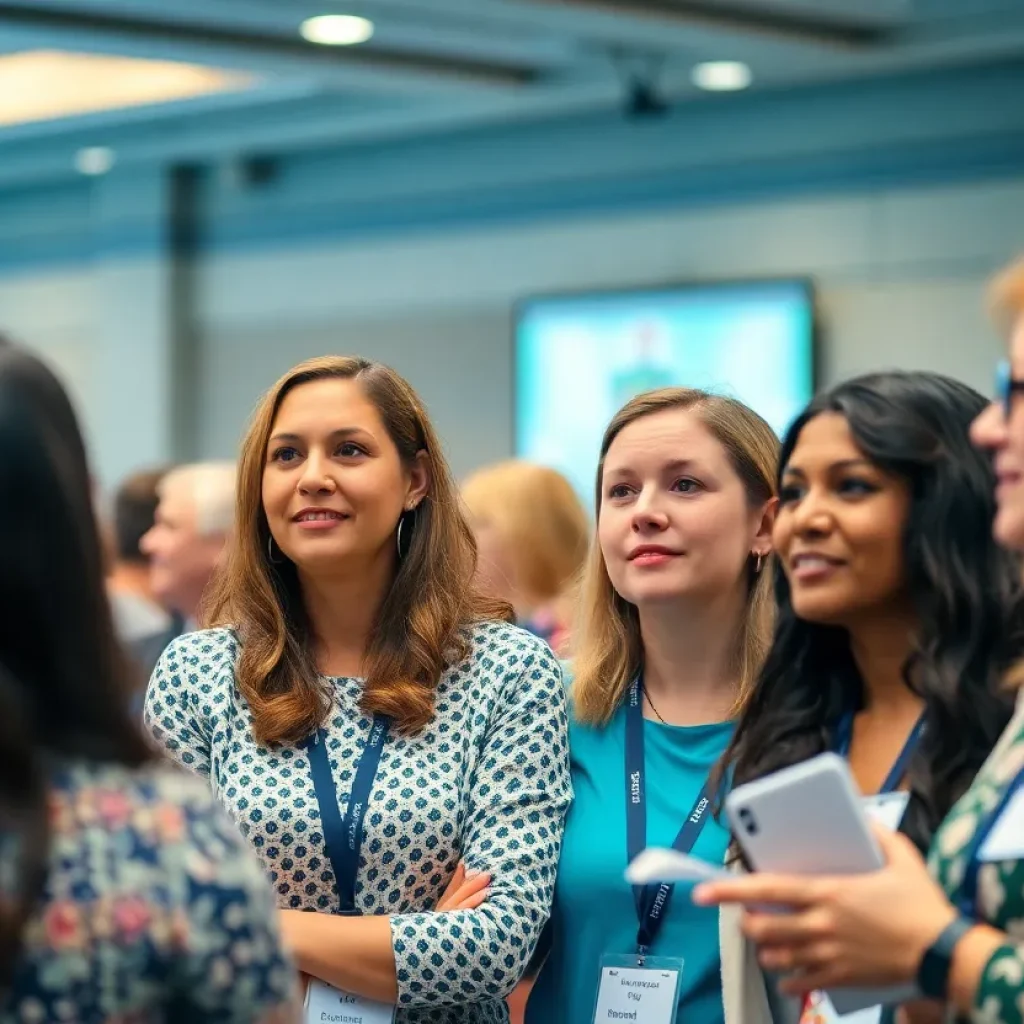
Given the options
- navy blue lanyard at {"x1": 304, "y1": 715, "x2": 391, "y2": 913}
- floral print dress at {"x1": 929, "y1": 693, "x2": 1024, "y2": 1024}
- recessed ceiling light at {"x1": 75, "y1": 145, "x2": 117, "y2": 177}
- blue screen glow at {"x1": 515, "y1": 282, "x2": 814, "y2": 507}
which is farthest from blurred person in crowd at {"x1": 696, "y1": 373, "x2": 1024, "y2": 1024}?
recessed ceiling light at {"x1": 75, "y1": 145, "x2": 117, "y2": 177}

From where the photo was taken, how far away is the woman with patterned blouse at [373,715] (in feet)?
8.43

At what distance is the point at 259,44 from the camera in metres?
7.98

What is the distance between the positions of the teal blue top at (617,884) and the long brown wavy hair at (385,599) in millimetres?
282

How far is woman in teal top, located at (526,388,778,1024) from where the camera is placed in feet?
8.81

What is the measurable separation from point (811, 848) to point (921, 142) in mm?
7369

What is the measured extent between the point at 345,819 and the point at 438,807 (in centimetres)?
13

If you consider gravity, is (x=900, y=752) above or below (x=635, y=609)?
below

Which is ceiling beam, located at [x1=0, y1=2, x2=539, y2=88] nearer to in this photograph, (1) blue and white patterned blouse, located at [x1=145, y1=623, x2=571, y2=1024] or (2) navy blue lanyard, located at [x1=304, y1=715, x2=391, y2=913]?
(1) blue and white patterned blouse, located at [x1=145, y1=623, x2=571, y2=1024]

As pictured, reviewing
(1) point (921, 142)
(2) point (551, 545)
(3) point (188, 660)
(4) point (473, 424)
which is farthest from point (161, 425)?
(3) point (188, 660)

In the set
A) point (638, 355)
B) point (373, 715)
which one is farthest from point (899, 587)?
point (638, 355)

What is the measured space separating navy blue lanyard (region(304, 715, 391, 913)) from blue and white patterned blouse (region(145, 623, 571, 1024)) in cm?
1

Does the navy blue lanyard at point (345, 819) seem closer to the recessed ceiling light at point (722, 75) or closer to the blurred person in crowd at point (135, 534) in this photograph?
the blurred person in crowd at point (135, 534)

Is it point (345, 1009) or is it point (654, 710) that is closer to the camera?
point (345, 1009)

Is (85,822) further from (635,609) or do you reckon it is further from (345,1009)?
(635,609)
